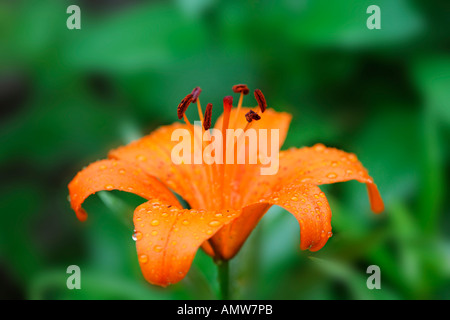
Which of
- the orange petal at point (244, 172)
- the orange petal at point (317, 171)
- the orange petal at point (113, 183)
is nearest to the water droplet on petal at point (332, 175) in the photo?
the orange petal at point (317, 171)

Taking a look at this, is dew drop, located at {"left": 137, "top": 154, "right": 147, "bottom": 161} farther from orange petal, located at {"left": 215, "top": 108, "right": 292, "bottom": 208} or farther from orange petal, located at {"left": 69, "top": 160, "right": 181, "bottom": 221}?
orange petal, located at {"left": 215, "top": 108, "right": 292, "bottom": 208}

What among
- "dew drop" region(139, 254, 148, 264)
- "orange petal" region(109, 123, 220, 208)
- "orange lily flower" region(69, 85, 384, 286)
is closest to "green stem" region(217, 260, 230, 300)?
"orange lily flower" region(69, 85, 384, 286)

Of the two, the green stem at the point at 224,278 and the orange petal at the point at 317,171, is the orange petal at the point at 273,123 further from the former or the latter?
the green stem at the point at 224,278

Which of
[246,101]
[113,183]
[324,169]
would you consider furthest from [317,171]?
[246,101]

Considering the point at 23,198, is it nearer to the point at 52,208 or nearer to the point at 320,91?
the point at 52,208

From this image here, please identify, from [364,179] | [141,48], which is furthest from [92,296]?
[141,48]

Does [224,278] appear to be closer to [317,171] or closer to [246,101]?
[317,171]
